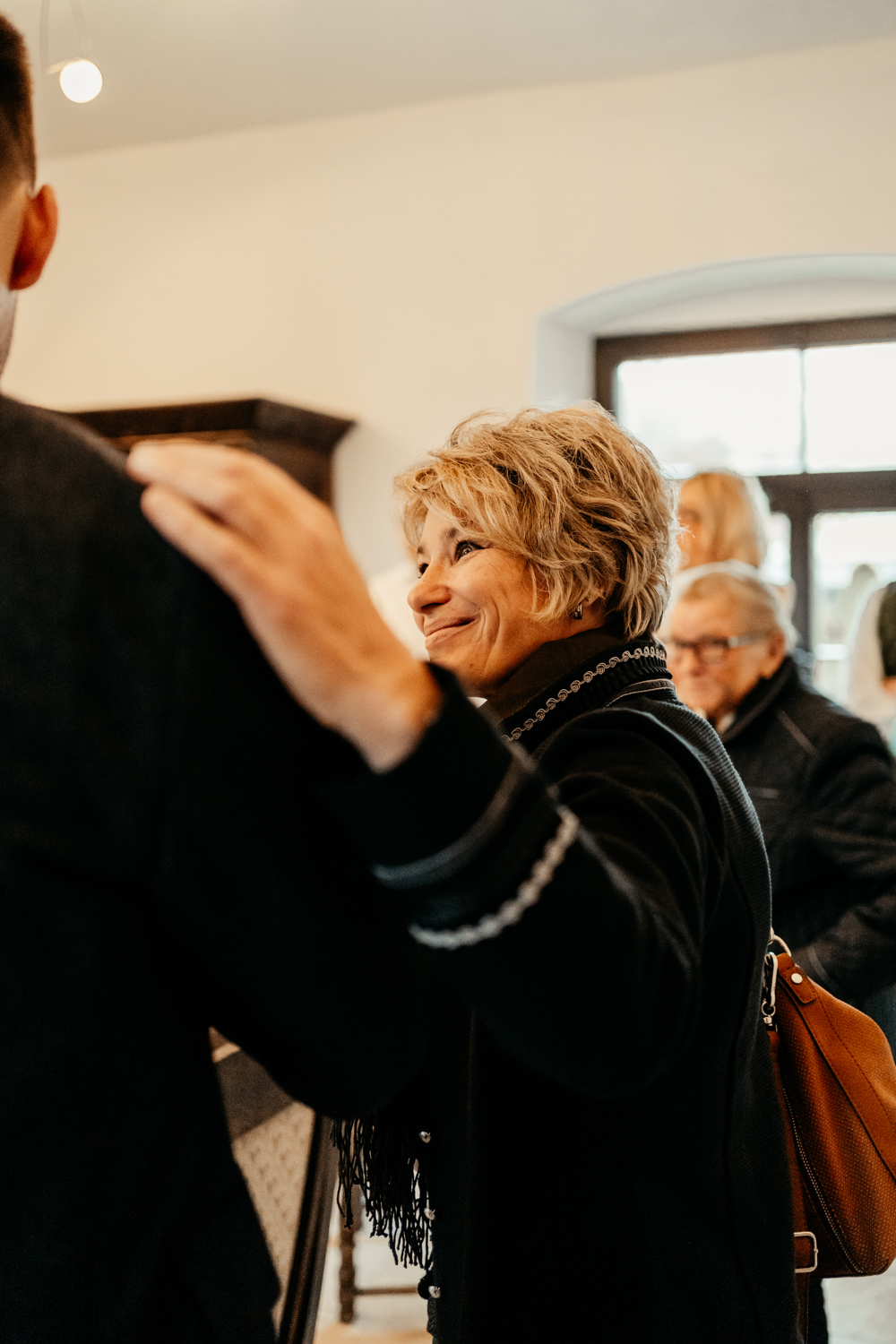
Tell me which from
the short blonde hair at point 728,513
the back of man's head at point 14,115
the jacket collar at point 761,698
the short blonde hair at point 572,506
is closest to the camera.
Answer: the back of man's head at point 14,115

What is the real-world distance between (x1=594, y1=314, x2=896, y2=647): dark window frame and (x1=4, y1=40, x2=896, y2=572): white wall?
498mm

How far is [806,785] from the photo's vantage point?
2291 millimetres

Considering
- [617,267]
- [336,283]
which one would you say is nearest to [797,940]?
[617,267]

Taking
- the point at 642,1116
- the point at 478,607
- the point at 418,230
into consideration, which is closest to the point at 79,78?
the point at 418,230

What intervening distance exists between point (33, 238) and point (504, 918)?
479mm

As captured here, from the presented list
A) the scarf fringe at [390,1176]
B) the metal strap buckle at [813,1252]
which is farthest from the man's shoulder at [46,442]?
the metal strap buckle at [813,1252]

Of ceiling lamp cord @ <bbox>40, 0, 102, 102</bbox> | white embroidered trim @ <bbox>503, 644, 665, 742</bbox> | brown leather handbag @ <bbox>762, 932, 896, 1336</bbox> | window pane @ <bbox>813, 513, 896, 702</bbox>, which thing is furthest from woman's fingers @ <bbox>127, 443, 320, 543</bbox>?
window pane @ <bbox>813, 513, 896, 702</bbox>

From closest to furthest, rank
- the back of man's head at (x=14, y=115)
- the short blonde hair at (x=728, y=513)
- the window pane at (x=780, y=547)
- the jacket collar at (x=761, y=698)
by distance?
the back of man's head at (x=14, y=115), the jacket collar at (x=761, y=698), the short blonde hair at (x=728, y=513), the window pane at (x=780, y=547)

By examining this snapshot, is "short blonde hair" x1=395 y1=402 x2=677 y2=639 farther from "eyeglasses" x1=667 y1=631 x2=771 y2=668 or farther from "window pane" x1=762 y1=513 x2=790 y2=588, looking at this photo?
"window pane" x1=762 y1=513 x2=790 y2=588

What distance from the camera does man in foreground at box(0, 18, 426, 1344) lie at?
1.71ft

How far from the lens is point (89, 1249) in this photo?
538mm

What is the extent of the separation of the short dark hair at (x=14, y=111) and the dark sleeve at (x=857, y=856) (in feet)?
6.25

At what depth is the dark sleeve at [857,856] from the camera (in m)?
2.15

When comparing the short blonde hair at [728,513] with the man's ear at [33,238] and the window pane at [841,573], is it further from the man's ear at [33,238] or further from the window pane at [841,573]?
the man's ear at [33,238]
